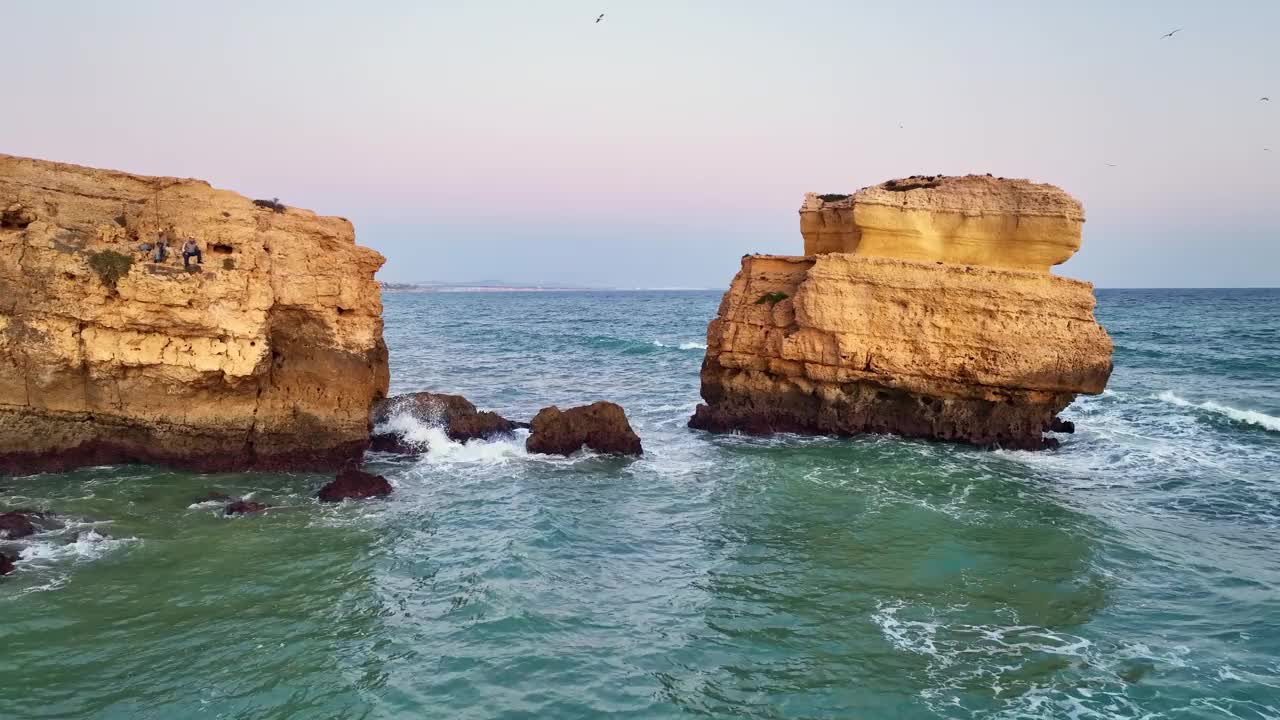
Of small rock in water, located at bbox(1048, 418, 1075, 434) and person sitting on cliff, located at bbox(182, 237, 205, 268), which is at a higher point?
person sitting on cliff, located at bbox(182, 237, 205, 268)

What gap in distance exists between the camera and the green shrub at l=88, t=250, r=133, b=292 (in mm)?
15789

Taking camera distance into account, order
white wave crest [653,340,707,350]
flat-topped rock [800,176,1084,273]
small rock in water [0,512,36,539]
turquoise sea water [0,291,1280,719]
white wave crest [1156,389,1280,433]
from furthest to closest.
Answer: white wave crest [653,340,707,350]
white wave crest [1156,389,1280,433]
flat-topped rock [800,176,1084,273]
small rock in water [0,512,36,539]
turquoise sea water [0,291,1280,719]

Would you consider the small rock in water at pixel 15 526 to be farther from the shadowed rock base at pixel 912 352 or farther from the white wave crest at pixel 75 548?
the shadowed rock base at pixel 912 352

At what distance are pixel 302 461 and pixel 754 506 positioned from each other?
993 cm

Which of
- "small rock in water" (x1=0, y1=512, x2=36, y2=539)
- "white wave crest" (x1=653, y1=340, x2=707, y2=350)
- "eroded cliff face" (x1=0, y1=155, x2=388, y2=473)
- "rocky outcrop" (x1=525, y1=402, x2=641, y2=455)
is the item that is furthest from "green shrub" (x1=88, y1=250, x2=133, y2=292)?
"white wave crest" (x1=653, y1=340, x2=707, y2=350)

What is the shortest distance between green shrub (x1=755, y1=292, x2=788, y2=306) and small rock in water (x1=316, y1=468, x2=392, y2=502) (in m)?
A: 11.8

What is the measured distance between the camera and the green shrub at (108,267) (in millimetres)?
15789

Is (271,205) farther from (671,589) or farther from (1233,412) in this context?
(1233,412)

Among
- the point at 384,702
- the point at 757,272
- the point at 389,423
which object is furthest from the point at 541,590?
the point at 757,272

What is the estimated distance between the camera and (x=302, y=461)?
57.5ft

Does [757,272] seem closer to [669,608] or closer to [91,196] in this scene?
[669,608]

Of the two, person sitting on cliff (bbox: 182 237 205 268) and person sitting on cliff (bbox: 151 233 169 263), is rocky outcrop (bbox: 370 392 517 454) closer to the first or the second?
person sitting on cliff (bbox: 182 237 205 268)

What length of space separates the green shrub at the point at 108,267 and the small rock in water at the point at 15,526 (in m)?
4.82

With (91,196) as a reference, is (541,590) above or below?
below
